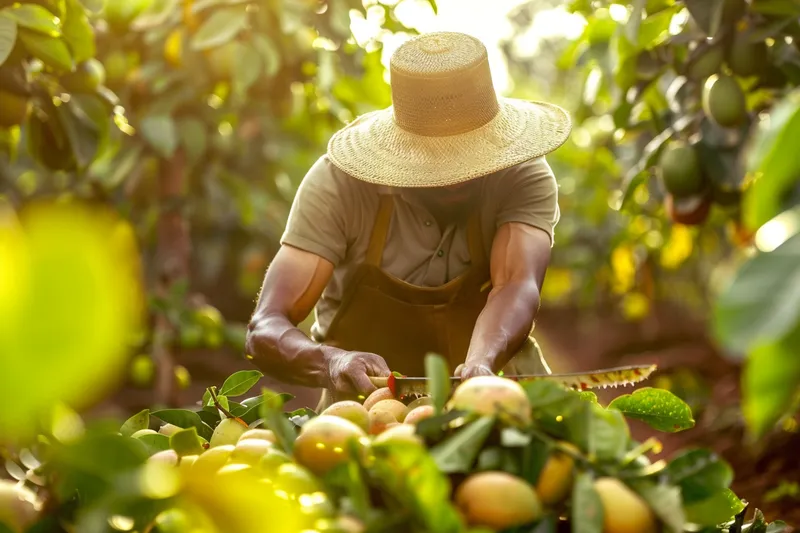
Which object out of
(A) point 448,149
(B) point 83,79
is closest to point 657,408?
(A) point 448,149

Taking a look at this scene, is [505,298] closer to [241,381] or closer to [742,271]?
[241,381]

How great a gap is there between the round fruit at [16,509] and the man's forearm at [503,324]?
102 cm

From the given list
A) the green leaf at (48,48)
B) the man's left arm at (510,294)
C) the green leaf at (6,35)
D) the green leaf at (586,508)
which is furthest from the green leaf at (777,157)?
the green leaf at (48,48)

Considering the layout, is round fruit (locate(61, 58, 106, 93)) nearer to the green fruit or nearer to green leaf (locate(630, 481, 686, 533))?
the green fruit

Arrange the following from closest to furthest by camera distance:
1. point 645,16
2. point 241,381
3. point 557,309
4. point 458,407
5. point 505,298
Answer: point 458,407 < point 241,381 < point 505,298 < point 645,16 < point 557,309

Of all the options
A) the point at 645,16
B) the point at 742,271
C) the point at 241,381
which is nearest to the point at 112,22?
the point at 645,16

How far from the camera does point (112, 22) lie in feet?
12.4

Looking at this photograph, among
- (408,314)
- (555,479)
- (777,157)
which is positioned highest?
(777,157)

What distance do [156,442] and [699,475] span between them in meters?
0.75

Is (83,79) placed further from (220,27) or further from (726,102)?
(726,102)

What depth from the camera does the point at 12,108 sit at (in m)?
2.46

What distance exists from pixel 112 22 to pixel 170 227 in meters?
0.99

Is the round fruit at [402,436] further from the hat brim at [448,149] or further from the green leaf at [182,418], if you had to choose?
the hat brim at [448,149]

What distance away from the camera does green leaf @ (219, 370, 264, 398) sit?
5.23 ft
